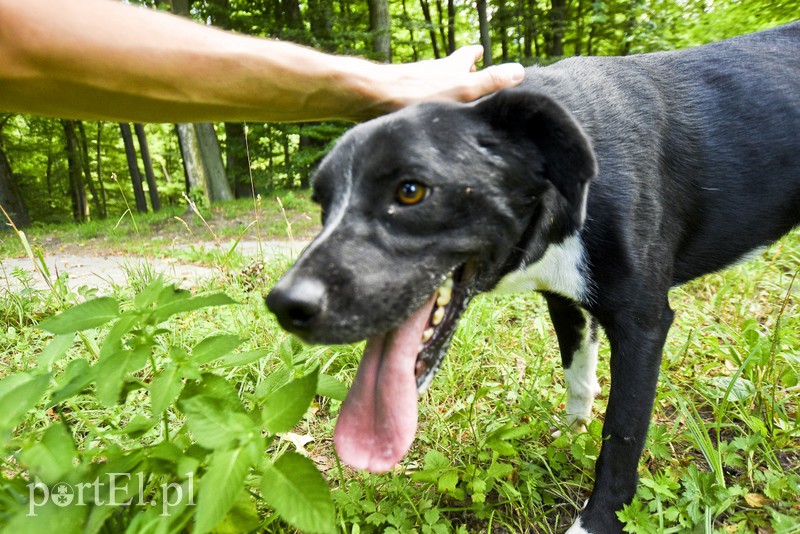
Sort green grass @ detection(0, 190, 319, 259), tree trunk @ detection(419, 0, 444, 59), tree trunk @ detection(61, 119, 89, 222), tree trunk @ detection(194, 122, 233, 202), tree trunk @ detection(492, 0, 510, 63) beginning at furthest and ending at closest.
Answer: tree trunk @ detection(61, 119, 89, 222) < tree trunk @ detection(419, 0, 444, 59) < tree trunk @ detection(492, 0, 510, 63) < tree trunk @ detection(194, 122, 233, 202) < green grass @ detection(0, 190, 319, 259)

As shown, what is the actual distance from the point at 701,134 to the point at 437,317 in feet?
4.25

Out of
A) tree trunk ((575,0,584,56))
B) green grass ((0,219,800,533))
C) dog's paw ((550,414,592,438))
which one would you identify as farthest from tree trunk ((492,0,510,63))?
dog's paw ((550,414,592,438))

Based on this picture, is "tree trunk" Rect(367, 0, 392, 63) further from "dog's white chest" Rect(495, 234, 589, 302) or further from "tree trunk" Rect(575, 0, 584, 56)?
"dog's white chest" Rect(495, 234, 589, 302)

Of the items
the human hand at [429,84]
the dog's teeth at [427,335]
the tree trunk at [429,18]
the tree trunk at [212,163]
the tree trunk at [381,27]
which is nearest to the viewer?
the dog's teeth at [427,335]

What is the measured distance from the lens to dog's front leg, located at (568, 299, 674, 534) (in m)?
1.62

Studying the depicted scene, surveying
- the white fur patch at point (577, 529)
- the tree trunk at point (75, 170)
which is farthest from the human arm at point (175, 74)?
the tree trunk at point (75, 170)

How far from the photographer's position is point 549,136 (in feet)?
4.91

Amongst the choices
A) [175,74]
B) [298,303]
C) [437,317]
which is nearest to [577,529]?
[437,317]

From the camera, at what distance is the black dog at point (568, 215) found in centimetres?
139

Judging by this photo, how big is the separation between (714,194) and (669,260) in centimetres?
41

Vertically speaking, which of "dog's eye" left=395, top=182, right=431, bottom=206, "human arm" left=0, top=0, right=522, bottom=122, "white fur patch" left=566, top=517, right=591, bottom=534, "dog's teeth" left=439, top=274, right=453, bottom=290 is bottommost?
"white fur patch" left=566, top=517, right=591, bottom=534

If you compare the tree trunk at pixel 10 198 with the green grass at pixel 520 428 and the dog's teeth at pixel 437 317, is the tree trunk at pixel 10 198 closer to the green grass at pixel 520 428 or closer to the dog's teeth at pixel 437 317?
the green grass at pixel 520 428

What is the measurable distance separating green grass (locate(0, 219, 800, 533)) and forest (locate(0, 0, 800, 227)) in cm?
116

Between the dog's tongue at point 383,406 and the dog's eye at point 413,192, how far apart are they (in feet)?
1.14
